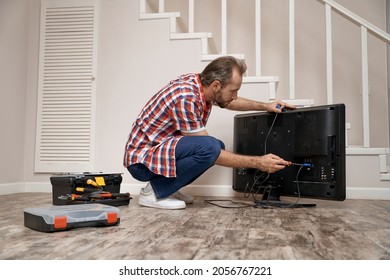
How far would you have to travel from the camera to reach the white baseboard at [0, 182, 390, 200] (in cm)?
245

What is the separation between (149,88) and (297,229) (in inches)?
66.2

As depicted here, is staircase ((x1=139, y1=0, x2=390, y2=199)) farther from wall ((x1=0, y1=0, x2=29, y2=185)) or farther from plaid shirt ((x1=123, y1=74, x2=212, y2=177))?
wall ((x1=0, y1=0, x2=29, y2=185))

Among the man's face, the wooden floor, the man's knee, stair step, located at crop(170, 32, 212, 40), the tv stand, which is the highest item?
stair step, located at crop(170, 32, 212, 40)

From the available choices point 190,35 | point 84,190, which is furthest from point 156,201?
point 190,35

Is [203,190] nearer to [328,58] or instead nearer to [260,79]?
[260,79]

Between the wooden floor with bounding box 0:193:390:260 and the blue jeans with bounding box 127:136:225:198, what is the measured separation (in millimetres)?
162

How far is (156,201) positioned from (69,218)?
69 cm

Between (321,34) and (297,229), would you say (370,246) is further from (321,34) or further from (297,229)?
(321,34)

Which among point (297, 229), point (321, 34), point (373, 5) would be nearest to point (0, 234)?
point (297, 229)

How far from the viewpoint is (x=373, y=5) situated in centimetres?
311

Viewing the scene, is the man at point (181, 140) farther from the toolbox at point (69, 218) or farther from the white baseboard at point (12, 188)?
the white baseboard at point (12, 188)

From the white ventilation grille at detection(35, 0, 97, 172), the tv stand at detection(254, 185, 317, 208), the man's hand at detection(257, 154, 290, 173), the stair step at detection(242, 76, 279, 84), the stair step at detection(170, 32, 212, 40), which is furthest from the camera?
the white ventilation grille at detection(35, 0, 97, 172)

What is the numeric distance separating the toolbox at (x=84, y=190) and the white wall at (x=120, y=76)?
640 mm

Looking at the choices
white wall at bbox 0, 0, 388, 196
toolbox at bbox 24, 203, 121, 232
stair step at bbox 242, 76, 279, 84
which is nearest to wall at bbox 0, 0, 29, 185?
white wall at bbox 0, 0, 388, 196
